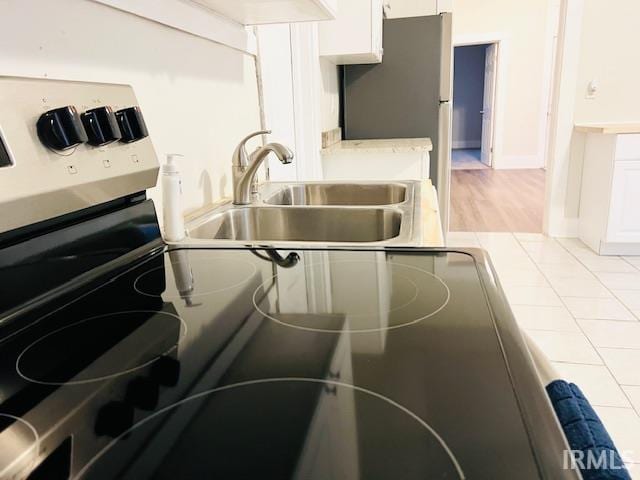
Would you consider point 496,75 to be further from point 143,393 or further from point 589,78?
point 143,393

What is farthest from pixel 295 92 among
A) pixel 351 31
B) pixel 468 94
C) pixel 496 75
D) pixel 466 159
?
pixel 468 94

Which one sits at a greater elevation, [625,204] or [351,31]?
[351,31]

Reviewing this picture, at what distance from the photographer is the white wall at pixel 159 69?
0.68 m

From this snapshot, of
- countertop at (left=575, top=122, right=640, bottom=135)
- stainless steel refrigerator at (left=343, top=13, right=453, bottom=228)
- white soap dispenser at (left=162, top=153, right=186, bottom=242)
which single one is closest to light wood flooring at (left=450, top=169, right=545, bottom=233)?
countertop at (left=575, top=122, right=640, bottom=135)

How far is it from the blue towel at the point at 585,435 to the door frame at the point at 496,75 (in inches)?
273

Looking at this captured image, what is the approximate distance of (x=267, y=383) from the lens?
1.44ft

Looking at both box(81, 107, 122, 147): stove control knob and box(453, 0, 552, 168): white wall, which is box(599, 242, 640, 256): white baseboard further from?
box(453, 0, 552, 168): white wall

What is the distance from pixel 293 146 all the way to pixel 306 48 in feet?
1.62

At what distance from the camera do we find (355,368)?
456 mm

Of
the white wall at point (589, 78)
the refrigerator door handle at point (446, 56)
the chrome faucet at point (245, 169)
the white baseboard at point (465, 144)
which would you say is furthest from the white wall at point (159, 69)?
the white baseboard at point (465, 144)

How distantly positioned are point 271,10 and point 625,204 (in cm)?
287

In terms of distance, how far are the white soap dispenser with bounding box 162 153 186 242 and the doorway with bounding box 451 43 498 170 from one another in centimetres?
739

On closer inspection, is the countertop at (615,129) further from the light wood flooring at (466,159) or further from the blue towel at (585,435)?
the light wood flooring at (466,159)

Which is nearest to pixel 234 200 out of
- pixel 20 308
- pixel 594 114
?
pixel 20 308
